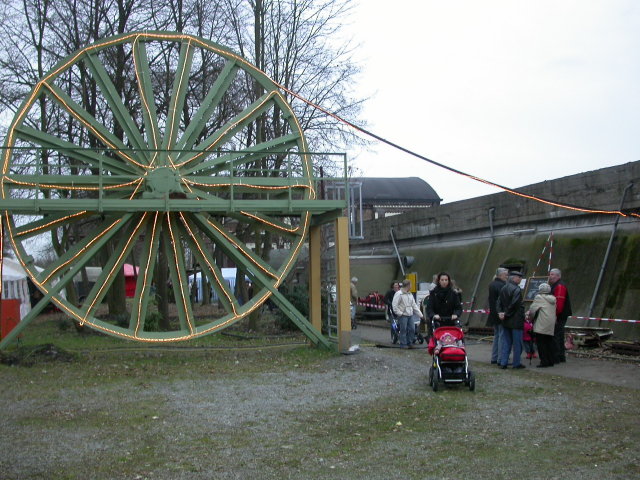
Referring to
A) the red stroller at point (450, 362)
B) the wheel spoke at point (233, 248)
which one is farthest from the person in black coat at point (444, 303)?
the wheel spoke at point (233, 248)

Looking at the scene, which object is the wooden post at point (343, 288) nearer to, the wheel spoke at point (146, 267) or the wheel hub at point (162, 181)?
the wheel hub at point (162, 181)

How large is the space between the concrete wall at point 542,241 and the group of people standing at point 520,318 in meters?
2.75

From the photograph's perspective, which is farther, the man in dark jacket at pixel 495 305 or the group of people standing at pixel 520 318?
the man in dark jacket at pixel 495 305

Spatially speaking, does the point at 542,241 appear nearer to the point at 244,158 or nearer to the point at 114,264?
the point at 244,158

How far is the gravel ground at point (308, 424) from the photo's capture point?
6969 millimetres

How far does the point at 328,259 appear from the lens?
57.0 feet

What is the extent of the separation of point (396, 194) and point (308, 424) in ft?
161

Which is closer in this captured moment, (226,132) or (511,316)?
(511,316)

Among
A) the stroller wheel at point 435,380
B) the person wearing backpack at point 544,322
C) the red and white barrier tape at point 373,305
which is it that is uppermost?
the person wearing backpack at point 544,322

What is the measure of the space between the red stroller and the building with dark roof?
42428 mm

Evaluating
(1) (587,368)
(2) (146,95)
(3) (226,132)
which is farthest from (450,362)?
(2) (146,95)

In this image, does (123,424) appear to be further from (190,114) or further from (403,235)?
(403,235)

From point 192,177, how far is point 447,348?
7.55m

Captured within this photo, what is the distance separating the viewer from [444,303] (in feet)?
39.7
